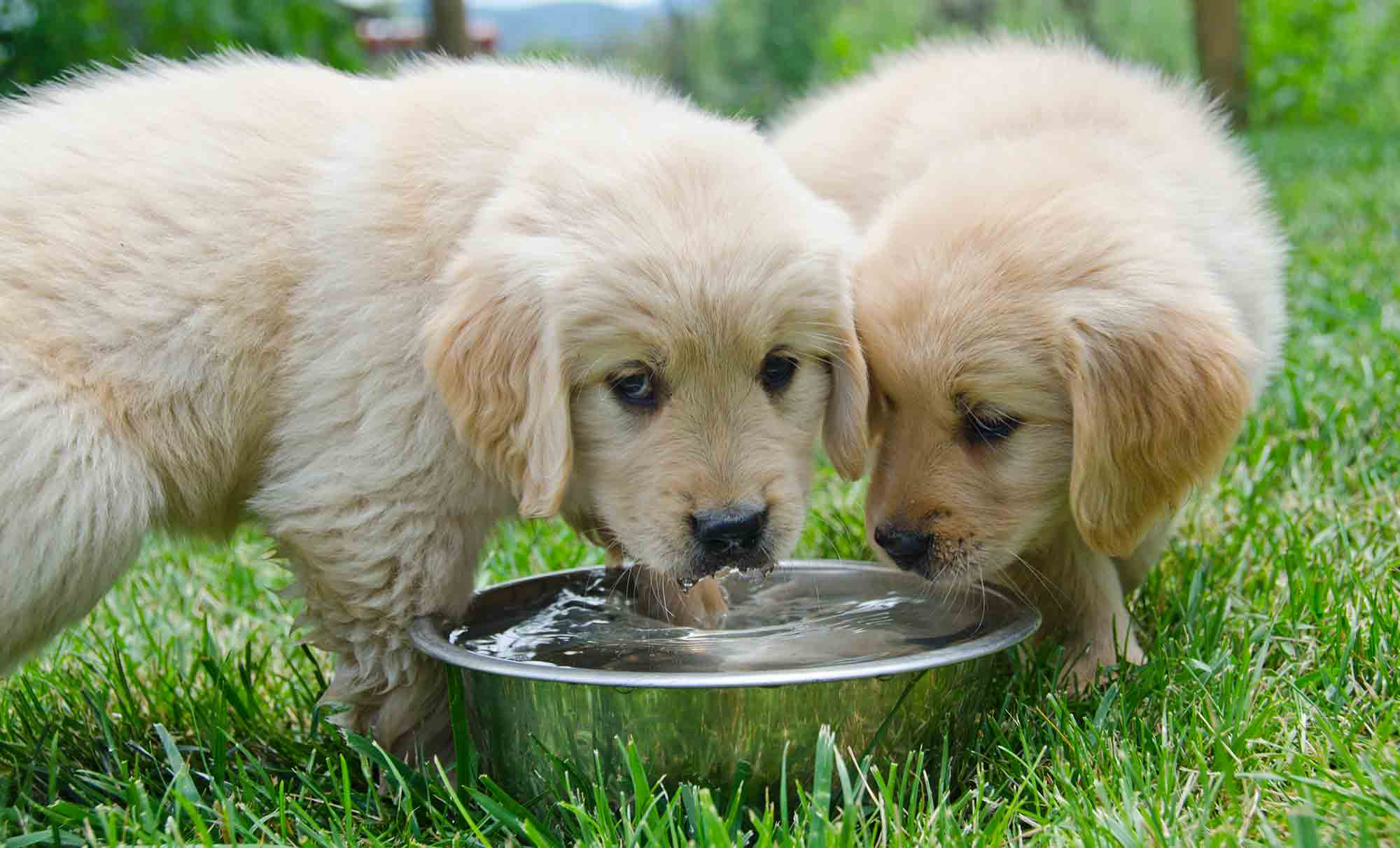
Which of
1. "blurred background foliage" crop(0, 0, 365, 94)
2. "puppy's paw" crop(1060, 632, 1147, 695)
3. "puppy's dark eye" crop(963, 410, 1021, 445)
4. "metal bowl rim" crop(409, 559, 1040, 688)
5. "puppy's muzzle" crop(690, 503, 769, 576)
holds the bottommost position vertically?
"puppy's paw" crop(1060, 632, 1147, 695)

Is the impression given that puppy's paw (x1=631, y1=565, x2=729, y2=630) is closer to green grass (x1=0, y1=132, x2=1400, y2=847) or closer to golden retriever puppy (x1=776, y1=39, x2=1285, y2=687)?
golden retriever puppy (x1=776, y1=39, x2=1285, y2=687)

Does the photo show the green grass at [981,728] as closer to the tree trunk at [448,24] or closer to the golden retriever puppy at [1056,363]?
the golden retriever puppy at [1056,363]

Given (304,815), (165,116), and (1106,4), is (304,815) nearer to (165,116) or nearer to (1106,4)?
(165,116)

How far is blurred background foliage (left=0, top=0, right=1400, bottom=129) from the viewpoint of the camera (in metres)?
8.00

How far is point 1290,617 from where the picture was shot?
286 centimetres

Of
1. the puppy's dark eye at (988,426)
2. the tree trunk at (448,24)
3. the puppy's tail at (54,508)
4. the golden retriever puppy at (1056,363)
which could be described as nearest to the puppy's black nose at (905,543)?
the golden retriever puppy at (1056,363)

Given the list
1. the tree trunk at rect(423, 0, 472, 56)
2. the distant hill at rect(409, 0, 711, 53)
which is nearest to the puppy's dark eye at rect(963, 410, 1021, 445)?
the tree trunk at rect(423, 0, 472, 56)

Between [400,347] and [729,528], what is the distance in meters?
0.73

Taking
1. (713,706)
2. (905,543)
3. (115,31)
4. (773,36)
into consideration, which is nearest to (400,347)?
(713,706)

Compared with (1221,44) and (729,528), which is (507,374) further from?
(1221,44)

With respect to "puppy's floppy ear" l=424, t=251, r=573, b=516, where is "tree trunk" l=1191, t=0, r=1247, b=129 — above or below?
above

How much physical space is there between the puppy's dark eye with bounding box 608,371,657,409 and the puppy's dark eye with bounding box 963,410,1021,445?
26.3 inches

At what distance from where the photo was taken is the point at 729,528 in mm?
2467

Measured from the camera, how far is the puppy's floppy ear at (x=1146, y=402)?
2686 millimetres
